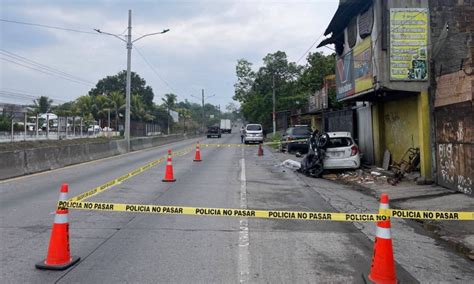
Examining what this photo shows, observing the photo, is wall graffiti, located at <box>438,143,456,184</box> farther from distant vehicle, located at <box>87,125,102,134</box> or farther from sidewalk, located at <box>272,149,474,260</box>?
distant vehicle, located at <box>87,125,102,134</box>

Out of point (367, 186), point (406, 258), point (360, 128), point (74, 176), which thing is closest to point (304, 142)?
point (360, 128)

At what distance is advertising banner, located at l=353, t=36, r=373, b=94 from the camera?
15.2 meters

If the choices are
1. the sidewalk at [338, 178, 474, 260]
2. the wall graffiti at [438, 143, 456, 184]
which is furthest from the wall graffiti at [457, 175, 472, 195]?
the wall graffiti at [438, 143, 456, 184]

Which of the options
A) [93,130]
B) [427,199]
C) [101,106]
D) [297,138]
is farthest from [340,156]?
[101,106]

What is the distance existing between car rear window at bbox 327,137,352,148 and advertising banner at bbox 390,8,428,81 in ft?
10.3

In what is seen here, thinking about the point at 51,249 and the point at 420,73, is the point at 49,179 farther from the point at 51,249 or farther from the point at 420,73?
the point at 420,73

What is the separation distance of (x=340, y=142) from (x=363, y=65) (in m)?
2.90

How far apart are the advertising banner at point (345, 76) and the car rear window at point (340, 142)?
2.31 metres

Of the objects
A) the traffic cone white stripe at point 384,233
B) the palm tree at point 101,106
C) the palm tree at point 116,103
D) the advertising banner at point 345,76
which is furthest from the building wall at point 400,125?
the palm tree at point 101,106

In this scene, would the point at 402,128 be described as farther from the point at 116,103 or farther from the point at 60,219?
the point at 116,103

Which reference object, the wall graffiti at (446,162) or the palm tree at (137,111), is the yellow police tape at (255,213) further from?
the palm tree at (137,111)

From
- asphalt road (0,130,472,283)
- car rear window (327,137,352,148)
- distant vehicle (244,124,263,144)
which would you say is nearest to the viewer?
asphalt road (0,130,472,283)

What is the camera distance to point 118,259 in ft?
18.1

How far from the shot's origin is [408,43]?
13.8m
